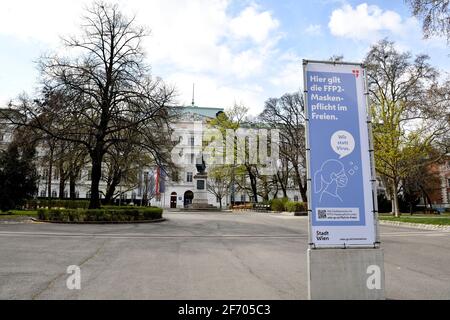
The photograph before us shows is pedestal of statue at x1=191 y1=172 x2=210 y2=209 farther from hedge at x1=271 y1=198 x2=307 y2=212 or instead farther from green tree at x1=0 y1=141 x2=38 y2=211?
green tree at x1=0 y1=141 x2=38 y2=211

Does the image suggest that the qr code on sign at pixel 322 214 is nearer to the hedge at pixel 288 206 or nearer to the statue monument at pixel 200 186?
the hedge at pixel 288 206

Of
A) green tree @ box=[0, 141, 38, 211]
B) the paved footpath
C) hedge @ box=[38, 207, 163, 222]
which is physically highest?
green tree @ box=[0, 141, 38, 211]

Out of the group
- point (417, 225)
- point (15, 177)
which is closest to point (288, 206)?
point (417, 225)

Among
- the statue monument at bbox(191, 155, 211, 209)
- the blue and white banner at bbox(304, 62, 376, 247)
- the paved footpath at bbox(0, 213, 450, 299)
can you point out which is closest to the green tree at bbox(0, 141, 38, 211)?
the paved footpath at bbox(0, 213, 450, 299)

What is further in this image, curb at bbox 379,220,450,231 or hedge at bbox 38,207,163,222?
hedge at bbox 38,207,163,222

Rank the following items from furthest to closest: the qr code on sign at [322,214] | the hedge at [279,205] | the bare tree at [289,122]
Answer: the bare tree at [289,122], the hedge at [279,205], the qr code on sign at [322,214]

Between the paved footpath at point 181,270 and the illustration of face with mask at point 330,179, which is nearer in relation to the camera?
the illustration of face with mask at point 330,179

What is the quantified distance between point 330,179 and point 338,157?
1.35 ft

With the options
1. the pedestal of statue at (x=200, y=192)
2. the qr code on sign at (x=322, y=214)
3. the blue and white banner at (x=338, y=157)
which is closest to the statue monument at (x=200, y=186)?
the pedestal of statue at (x=200, y=192)

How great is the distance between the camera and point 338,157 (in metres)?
5.95

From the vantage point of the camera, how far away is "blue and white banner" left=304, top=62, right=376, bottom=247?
576cm

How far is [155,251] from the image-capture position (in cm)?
1066

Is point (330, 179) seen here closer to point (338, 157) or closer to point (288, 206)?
point (338, 157)

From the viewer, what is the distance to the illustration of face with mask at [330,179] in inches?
229
